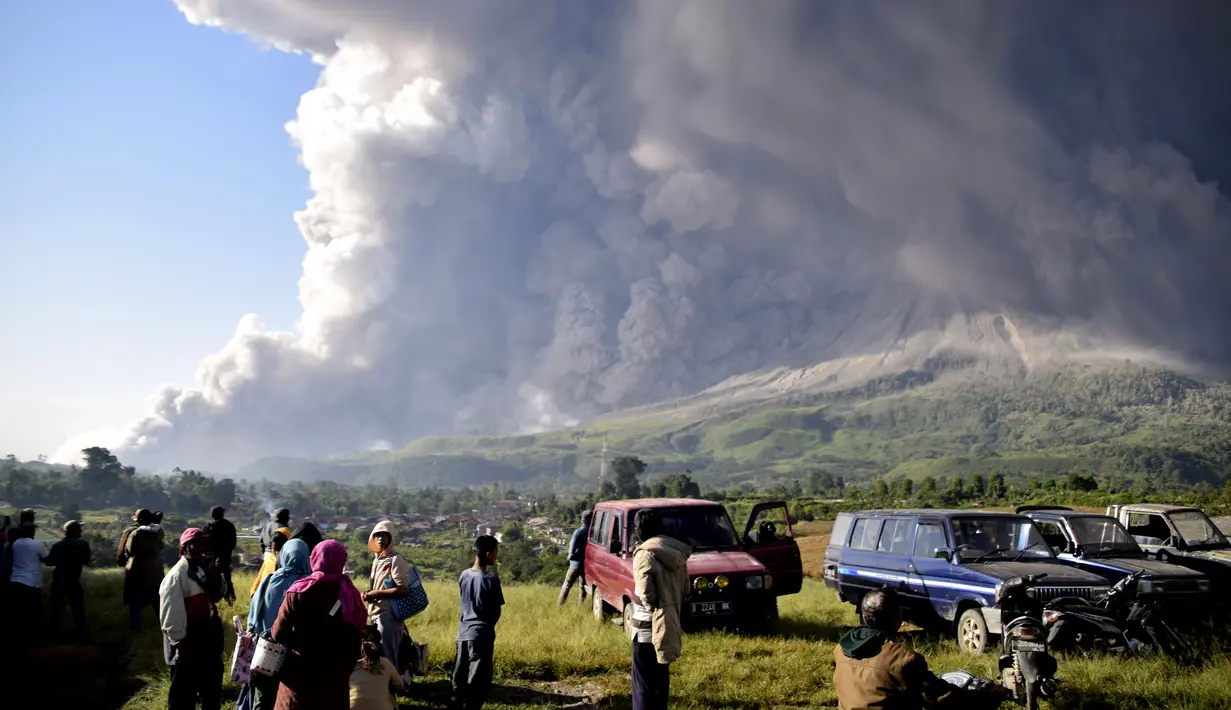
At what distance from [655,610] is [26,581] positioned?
9130 millimetres

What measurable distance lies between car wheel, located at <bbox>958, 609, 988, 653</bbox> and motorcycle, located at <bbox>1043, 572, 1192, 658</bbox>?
2.67 ft

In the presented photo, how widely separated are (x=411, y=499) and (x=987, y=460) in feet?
349

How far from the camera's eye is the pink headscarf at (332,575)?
4.94 meters

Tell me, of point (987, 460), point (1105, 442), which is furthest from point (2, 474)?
point (1105, 442)

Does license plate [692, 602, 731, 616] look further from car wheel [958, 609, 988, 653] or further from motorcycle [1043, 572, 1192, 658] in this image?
motorcycle [1043, 572, 1192, 658]

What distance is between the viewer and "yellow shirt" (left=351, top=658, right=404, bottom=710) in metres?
5.19

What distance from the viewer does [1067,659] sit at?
29.1ft

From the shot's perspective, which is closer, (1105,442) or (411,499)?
(411,499)

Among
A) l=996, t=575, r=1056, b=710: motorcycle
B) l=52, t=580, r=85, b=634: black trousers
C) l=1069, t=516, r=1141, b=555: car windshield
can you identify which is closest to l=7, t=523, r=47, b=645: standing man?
l=52, t=580, r=85, b=634: black trousers

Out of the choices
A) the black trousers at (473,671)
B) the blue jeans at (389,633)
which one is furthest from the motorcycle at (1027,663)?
the blue jeans at (389,633)

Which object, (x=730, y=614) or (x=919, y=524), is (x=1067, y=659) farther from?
(x=730, y=614)

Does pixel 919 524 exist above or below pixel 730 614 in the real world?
above

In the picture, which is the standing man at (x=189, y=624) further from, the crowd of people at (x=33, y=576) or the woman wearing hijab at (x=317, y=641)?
the crowd of people at (x=33, y=576)

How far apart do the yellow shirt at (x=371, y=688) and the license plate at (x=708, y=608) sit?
6161mm
